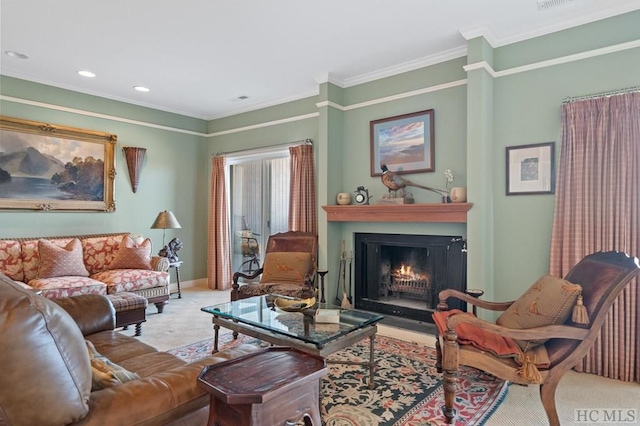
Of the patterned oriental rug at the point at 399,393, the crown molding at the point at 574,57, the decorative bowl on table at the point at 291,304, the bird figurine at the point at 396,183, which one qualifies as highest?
the crown molding at the point at 574,57

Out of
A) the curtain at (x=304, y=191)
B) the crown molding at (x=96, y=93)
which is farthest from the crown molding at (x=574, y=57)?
the crown molding at (x=96, y=93)

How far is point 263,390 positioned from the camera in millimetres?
1354

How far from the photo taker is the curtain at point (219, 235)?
616 centimetres

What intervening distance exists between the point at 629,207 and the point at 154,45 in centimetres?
437

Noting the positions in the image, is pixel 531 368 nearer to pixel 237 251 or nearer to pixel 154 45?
pixel 154 45

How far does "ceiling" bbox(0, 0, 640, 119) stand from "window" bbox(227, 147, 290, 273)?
50.5 inches

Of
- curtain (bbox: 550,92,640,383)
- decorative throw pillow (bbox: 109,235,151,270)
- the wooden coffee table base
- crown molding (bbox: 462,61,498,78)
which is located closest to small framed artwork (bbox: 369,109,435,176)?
crown molding (bbox: 462,61,498,78)

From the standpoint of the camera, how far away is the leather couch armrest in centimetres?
250

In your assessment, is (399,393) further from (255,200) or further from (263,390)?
(255,200)

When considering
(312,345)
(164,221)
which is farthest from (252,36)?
(164,221)

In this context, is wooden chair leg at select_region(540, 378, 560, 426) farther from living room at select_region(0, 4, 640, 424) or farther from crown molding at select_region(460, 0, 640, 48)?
crown molding at select_region(460, 0, 640, 48)

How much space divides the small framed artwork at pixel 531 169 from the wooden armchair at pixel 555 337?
1.06 meters

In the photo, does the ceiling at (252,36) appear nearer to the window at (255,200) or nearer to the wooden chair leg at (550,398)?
the window at (255,200)

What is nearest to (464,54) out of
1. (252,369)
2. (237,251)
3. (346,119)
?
(346,119)
